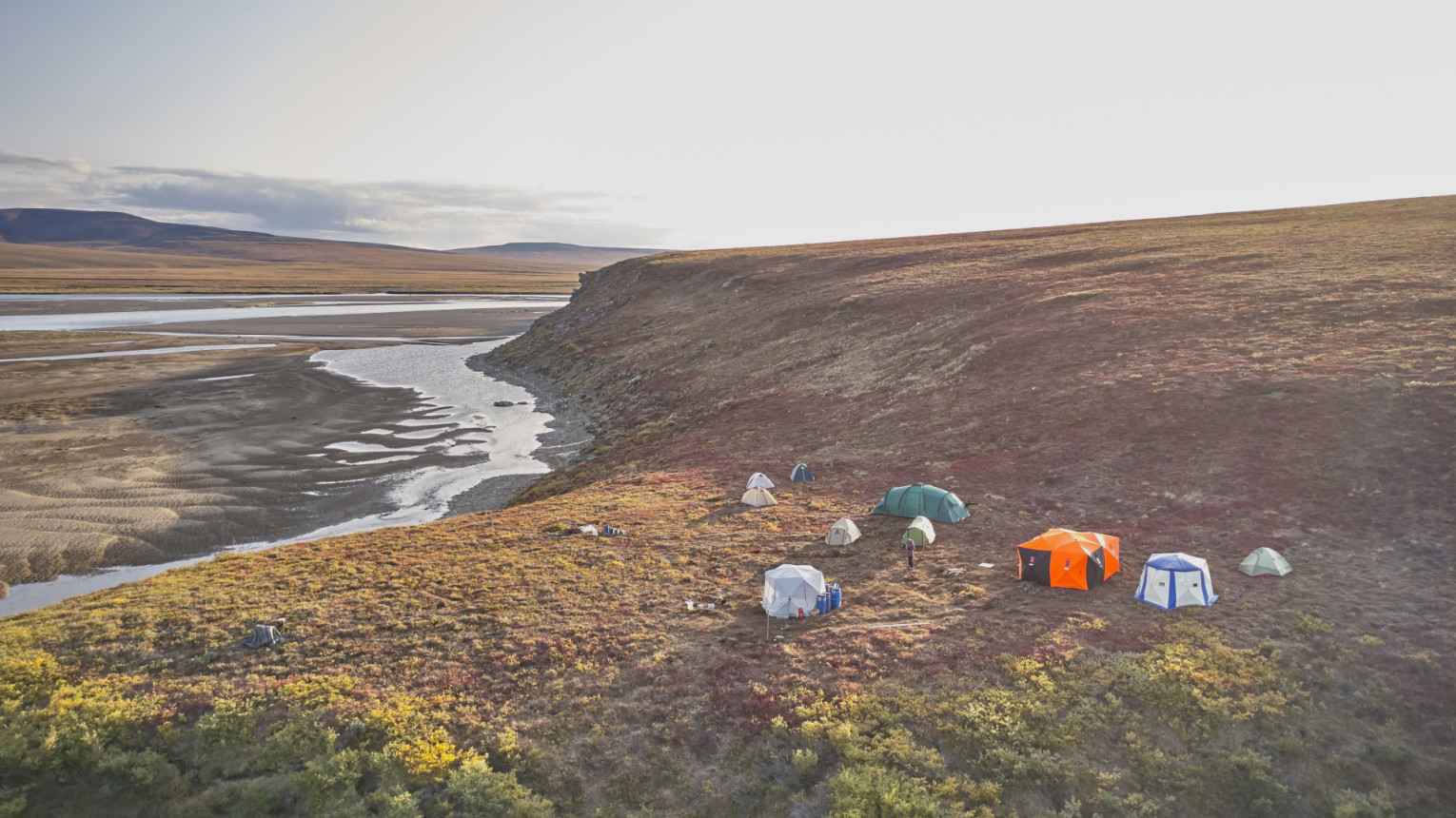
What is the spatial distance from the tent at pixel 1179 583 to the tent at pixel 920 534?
787 centimetres

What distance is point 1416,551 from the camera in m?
22.8

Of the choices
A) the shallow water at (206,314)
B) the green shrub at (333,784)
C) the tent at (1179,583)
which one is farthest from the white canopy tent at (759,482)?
the shallow water at (206,314)

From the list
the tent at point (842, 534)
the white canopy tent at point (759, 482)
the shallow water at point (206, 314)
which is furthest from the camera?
the shallow water at point (206, 314)

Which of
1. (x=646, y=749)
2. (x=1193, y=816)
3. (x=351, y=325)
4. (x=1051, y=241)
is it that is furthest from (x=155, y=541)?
(x=351, y=325)

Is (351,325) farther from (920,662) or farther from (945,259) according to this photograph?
(920,662)

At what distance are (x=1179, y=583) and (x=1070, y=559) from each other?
314 centimetres

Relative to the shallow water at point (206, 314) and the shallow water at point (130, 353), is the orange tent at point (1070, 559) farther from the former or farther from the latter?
the shallow water at point (206, 314)

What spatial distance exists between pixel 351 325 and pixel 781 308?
10010cm

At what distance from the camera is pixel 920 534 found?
90.8 ft

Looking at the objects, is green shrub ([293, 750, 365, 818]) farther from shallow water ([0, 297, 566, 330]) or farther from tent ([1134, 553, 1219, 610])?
shallow water ([0, 297, 566, 330])

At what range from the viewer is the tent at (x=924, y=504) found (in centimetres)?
3012

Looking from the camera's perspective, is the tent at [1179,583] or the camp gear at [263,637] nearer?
the tent at [1179,583]

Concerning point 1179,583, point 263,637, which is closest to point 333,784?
point 263,637

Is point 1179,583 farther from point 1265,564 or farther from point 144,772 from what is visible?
point 144,772
